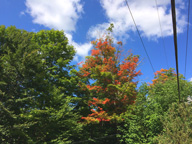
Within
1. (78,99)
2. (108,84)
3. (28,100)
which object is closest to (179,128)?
(108,84)

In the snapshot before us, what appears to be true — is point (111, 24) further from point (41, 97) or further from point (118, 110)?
point (41, 97)

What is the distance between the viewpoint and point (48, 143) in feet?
36.2

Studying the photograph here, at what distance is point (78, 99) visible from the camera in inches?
567

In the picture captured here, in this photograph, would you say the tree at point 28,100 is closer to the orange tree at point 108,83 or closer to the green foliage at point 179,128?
the orange tree at point 108,83

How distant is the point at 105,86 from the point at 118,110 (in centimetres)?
262

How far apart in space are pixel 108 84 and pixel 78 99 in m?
3.45

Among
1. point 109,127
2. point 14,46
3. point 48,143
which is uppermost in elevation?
point 14,46

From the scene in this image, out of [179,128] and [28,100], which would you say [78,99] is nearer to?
[28,100]

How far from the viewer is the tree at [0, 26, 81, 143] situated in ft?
34.7

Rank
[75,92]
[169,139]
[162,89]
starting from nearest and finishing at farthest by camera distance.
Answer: [169,139], [162,89], [75,92]

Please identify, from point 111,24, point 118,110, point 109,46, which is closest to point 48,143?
point 118,110

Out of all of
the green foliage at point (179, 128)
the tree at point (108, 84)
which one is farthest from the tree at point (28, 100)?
the green foliage at point (179, 128)

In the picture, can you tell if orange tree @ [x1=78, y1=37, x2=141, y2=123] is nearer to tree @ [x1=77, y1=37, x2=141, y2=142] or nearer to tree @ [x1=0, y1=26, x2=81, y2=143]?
tree @ [x1=77, y1=37, x2=141, y2=142]

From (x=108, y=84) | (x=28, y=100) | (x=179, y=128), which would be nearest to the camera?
(x=179, y=128)
